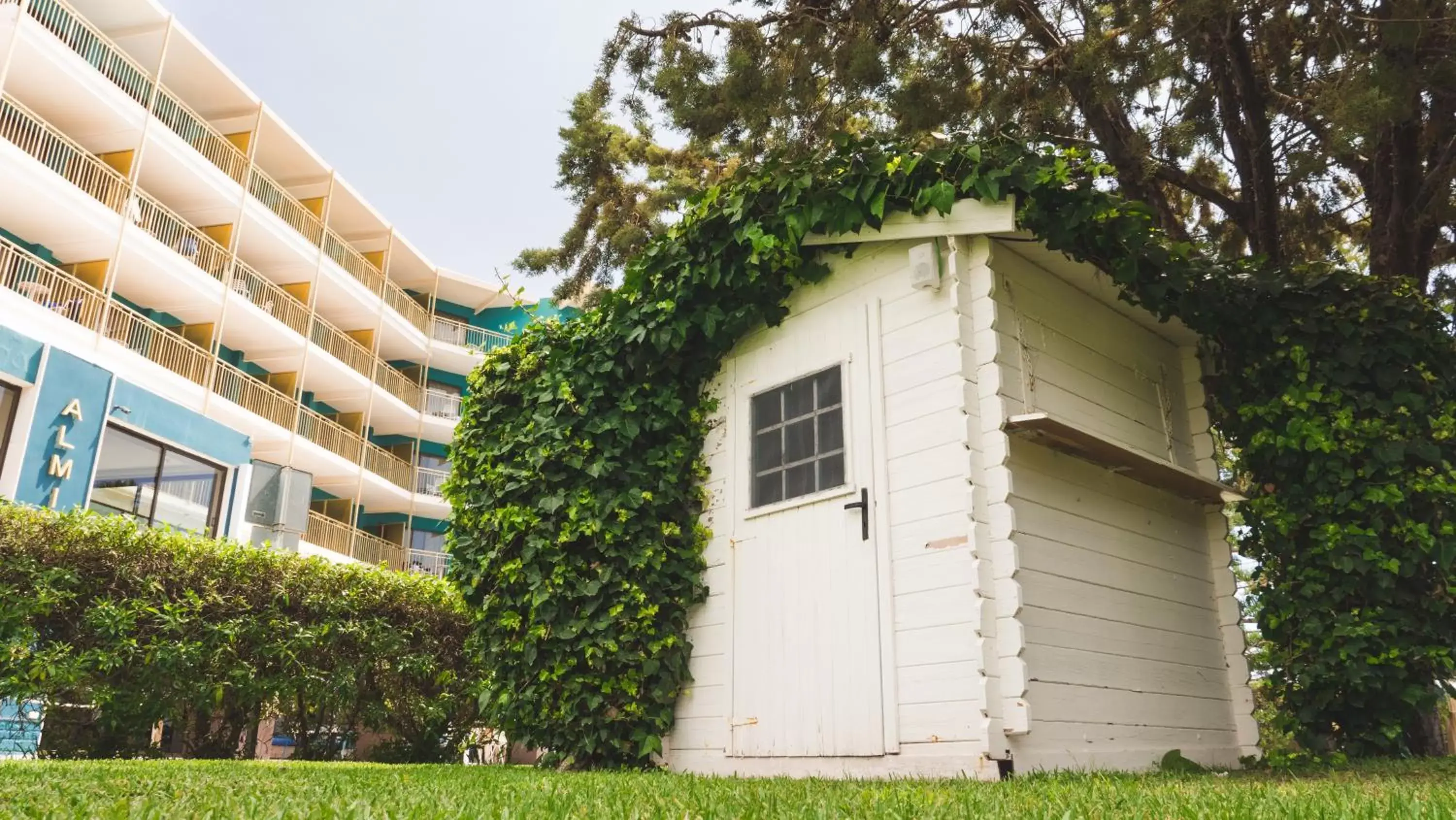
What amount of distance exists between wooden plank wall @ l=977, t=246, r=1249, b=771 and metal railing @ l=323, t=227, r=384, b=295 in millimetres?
22456

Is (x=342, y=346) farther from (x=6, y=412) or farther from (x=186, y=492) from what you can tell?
(x=6, y=412)

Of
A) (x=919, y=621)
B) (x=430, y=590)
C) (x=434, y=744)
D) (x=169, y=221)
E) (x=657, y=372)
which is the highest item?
(x=169, y=221)

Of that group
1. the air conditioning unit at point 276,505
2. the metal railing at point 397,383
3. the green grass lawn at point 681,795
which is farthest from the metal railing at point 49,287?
the green grass lawn at point 681,795

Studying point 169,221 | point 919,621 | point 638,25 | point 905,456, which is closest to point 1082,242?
point 905,456

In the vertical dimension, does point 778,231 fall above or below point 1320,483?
above

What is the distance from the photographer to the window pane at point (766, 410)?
6188 mm

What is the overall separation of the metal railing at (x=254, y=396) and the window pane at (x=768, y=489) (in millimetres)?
17478

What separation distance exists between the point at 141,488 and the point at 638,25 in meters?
13.9

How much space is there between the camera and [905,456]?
529 centimetres

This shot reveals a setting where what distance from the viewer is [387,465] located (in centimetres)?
2681

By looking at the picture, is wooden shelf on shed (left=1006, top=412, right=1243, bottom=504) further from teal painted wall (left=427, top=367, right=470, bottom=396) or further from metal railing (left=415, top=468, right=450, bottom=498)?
teal painted wall (left=427, top=367, right=470, bottom=396)

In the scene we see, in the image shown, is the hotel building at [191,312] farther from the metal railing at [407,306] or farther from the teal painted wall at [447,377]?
the teal painted wall at [447,377]

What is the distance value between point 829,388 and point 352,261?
23.1 meters

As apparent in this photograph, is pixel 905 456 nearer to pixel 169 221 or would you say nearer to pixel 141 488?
pixel 141 488
